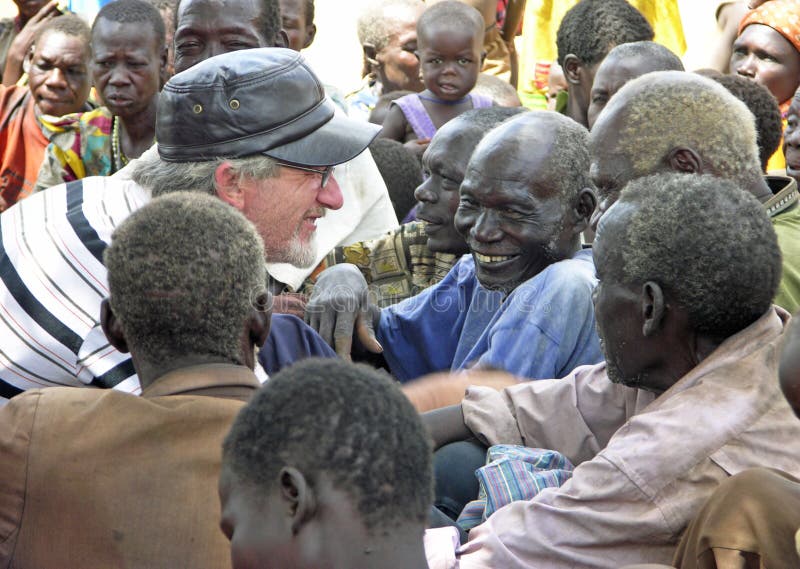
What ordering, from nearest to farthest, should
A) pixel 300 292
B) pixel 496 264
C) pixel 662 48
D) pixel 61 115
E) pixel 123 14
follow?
pixel 496 264, pixel 300 292, pixel 662 48, pixel 123 14, pixel 61 115

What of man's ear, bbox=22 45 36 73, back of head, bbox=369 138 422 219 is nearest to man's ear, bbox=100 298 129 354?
back of head, bbox=369 138 422 219

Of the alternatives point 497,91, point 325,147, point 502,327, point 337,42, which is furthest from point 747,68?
point 337,42

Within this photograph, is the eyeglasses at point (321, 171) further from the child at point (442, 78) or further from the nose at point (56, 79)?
the nose at point (56, 79)

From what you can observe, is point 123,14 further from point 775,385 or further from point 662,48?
point 775,385

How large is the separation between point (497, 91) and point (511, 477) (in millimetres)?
5097

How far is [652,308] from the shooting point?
2.93m

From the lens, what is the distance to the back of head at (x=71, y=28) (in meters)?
7.67

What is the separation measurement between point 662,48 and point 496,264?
205 cm

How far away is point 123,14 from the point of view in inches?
258

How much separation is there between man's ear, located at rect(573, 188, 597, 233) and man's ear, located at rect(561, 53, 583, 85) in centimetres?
259

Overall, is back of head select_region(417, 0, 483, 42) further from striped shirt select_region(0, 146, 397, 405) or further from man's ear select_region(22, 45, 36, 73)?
striped shirt select_region(0, 146, 397, 405)

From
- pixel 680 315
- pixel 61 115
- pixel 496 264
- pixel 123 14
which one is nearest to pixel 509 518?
pixel 680 315

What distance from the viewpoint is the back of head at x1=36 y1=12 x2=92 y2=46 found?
767cm

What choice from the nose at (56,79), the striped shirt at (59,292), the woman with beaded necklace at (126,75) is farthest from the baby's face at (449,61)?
the striped shirt at (59,292)
